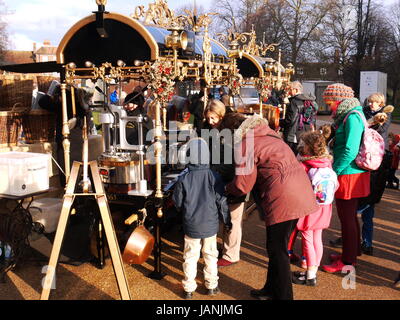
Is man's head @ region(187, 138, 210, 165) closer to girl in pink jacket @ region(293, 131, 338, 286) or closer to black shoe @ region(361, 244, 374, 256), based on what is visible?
girl in pink jacket @ region(293, 131, 338, 286)

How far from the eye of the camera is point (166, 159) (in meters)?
5.29

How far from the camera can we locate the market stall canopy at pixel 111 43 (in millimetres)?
4383

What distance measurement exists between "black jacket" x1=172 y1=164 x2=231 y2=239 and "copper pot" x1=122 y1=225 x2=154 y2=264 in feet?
1.50

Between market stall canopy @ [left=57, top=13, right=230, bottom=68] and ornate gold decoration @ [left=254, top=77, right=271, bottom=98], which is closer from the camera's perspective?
market stall canopy @ [left=57, top=13, right=230, bottom=68]

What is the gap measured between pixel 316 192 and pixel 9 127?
3989 millimetres

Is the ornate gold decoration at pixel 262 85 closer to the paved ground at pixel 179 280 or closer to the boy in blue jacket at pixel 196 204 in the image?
the paved ground at pixel 179 280

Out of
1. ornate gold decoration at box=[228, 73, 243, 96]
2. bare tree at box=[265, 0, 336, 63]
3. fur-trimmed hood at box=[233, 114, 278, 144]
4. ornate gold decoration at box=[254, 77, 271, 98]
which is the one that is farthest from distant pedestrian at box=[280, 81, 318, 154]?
bare tree at box=[265, 0, 336, 63]

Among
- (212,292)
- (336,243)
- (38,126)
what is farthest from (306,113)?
(212,292)

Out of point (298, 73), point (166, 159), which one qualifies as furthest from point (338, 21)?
point (166, 159)

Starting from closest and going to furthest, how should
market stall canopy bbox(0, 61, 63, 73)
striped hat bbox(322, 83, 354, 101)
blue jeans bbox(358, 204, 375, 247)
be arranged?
striped hat bbox(322, 83, 354, 101) → blue jeans bbox(358, 204, 375, 247) → market stall canopy bbox(0, 61, 63, 73)

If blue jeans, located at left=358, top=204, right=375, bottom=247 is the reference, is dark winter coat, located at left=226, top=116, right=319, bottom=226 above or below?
above

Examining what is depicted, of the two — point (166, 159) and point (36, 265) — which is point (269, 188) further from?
point (36, 265)

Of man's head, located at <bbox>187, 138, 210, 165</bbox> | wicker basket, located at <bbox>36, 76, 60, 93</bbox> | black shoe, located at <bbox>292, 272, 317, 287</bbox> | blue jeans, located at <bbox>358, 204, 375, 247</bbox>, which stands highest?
wicker basket, located at <bbox>36, 76, 60, 93</bbox>

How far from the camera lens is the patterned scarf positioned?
4137 millimetres
